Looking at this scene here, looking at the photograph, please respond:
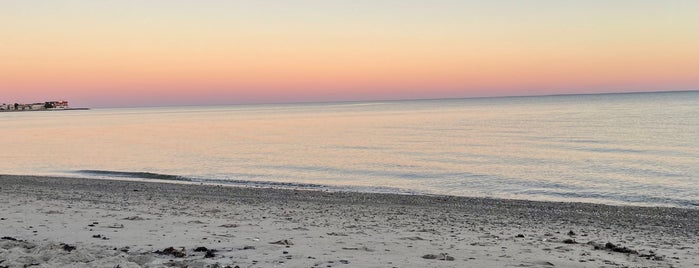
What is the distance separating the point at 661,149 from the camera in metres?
34.2

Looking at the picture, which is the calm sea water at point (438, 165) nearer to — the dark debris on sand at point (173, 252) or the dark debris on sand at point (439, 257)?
the dark debris on sand at point (439, 257)

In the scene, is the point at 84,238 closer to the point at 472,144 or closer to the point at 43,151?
the point at 472,144

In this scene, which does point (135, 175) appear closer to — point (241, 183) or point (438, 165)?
point (241, 183)

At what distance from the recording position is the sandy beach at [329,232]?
8.09 metres

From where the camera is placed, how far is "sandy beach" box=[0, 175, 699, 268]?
8.09m

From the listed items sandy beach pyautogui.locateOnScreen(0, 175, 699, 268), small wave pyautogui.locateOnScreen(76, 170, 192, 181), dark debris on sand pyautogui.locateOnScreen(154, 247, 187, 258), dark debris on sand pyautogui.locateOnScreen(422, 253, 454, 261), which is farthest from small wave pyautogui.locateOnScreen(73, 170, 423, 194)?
dark debris on sand pyautogui.locateOnScreen(154, 247, 187, 258)

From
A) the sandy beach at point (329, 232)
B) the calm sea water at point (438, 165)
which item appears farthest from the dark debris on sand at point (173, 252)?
the calm sea water at point (438, 165)

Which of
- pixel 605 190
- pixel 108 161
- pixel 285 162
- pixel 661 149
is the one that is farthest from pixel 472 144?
pixel 108 161

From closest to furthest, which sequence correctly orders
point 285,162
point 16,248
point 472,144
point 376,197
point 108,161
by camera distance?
point 16,248 → point 376,197 → point 285,162 → point 108,161 → point 472,144

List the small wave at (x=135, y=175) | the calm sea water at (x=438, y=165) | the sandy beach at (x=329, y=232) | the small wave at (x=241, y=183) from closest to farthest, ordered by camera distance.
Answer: the sandy beach at (x=329, y=232)
the calm sea water at (x=438, y=165)
the small wave at (x=241, y=183)
the small wave at (x=135, y=175)

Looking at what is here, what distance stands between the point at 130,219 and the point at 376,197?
8303 millimetres

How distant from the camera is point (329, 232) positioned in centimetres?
1052

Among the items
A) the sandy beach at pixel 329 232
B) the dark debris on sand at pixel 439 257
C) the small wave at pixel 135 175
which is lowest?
the small wave at pixel 135 175

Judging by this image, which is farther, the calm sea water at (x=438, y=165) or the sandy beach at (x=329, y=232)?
the calm sea water at (x=438, y=165)
